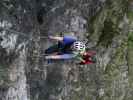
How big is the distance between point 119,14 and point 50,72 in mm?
2454

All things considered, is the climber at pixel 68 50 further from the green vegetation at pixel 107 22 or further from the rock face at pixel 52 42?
the green vegetation at pixel 107 22

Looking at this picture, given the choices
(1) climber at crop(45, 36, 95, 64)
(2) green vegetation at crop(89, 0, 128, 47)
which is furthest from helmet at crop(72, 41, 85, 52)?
(2) green vegetation at crop(89, 0, 128, 47)

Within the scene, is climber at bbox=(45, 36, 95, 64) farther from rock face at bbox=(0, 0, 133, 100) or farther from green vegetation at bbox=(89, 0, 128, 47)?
green vegetation at bbox=(89, 0, 128, 47)

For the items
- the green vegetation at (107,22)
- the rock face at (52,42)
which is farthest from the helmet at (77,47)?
the green vegetation at (107,22)

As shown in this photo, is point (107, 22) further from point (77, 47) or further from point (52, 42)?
point (77, 47)

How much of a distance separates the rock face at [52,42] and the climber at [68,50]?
0.59 metres

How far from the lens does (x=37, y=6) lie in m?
9.55

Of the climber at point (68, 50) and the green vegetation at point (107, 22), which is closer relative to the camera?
the climber at point (68, 50)

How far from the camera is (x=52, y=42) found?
9.89 meters

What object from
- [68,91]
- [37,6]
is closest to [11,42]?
[37,6]

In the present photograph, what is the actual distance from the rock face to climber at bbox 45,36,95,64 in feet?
1.93

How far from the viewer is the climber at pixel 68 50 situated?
30.4 ft

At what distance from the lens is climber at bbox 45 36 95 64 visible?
9.26 meters

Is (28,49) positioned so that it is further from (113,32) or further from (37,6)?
(113,32)
